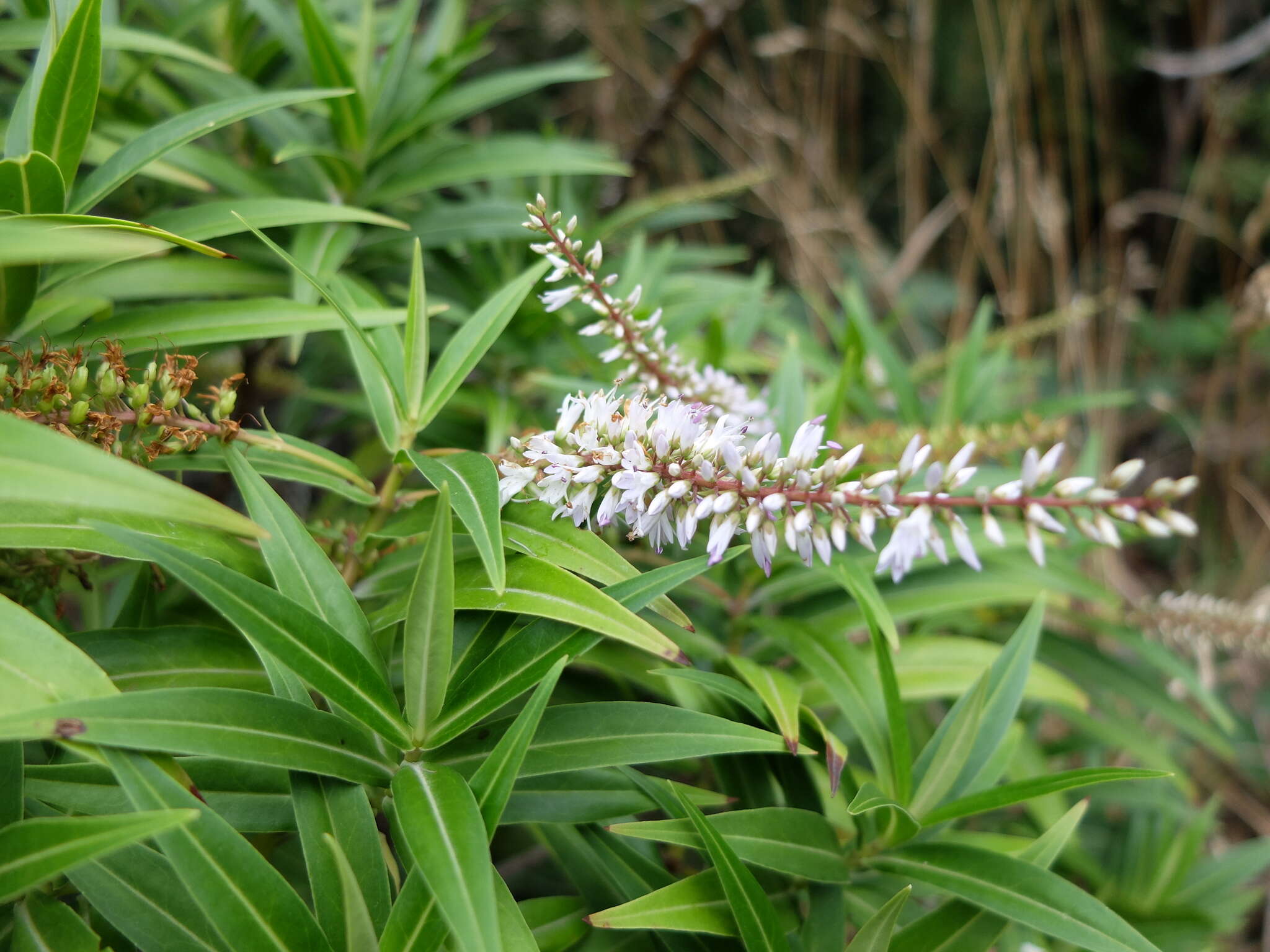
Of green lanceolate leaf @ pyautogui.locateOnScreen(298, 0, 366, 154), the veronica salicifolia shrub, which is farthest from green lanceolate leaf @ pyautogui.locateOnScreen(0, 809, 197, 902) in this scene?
green lanceolate leaf @ pyautogui.locateOnScreen(298, 0, 366, 154)

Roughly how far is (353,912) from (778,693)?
20.8 inches

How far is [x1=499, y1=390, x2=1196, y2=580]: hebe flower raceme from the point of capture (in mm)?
717

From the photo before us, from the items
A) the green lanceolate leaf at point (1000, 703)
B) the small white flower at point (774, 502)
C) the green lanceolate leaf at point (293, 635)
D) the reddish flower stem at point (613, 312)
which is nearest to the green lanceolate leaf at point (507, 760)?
the green lanceolate leaf at point (293, 635)

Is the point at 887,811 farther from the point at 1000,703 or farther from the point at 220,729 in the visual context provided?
the point at 220,729

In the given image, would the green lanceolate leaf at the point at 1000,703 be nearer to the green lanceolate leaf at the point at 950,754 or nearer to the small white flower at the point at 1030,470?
the green lanceolate leaf at the point at 950,754

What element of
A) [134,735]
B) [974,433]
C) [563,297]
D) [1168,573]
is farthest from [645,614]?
[1168,573]

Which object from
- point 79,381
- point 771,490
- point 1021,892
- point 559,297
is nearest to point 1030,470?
point 771,490

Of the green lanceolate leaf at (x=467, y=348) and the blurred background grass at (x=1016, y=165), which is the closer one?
the green lanceolate leaf at (x=467, y=348)

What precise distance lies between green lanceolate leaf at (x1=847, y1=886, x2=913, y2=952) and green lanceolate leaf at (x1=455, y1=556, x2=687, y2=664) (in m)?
0.36

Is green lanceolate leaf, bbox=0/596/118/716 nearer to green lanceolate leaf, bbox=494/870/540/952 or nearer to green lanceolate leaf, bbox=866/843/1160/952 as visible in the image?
green lanceolate leaf, bbox=494/870/540/952

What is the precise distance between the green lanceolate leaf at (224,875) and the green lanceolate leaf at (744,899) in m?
0.38

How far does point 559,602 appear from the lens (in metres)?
0.77

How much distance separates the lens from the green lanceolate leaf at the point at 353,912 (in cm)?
65

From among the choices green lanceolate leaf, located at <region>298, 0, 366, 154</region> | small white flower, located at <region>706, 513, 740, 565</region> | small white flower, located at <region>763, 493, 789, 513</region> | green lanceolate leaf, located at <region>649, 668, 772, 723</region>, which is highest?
green lanceolate leaf, located at <region>298, 0, 366, 154</region>
